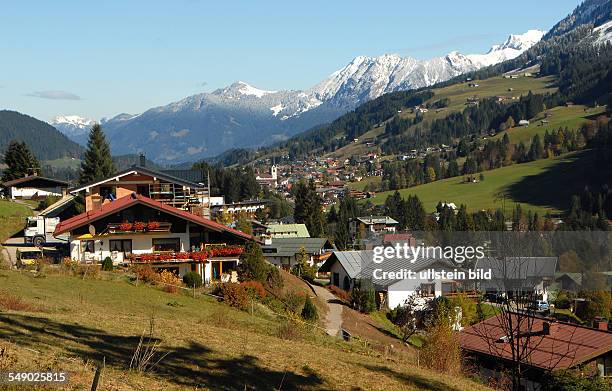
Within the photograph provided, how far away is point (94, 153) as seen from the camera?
68812 millimetres

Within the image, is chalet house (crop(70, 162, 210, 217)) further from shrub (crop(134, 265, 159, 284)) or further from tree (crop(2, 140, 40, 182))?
tree (crop(2, 140, 40, 182))

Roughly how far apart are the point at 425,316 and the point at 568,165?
153 m

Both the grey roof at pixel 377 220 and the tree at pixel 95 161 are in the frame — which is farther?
the grey roof at pixel 377 220

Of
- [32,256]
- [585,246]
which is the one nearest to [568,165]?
[585,246]

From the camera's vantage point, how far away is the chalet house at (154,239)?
113ft

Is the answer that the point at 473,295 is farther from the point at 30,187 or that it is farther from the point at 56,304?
the point at 30,187

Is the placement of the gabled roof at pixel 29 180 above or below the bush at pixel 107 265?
above

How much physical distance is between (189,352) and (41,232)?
35.0m

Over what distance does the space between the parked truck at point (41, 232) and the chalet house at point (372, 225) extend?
236ft

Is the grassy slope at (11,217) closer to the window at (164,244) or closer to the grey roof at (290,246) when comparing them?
the window at (164,244)

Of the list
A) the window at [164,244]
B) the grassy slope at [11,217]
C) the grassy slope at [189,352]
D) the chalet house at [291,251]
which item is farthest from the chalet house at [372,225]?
the grassy slope at [189,352]

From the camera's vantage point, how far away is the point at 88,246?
1372 inches

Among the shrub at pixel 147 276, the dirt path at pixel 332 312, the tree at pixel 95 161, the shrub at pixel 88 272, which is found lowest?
the dirt path at pixel 332 312

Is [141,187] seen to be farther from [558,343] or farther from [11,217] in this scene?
[558,343]
